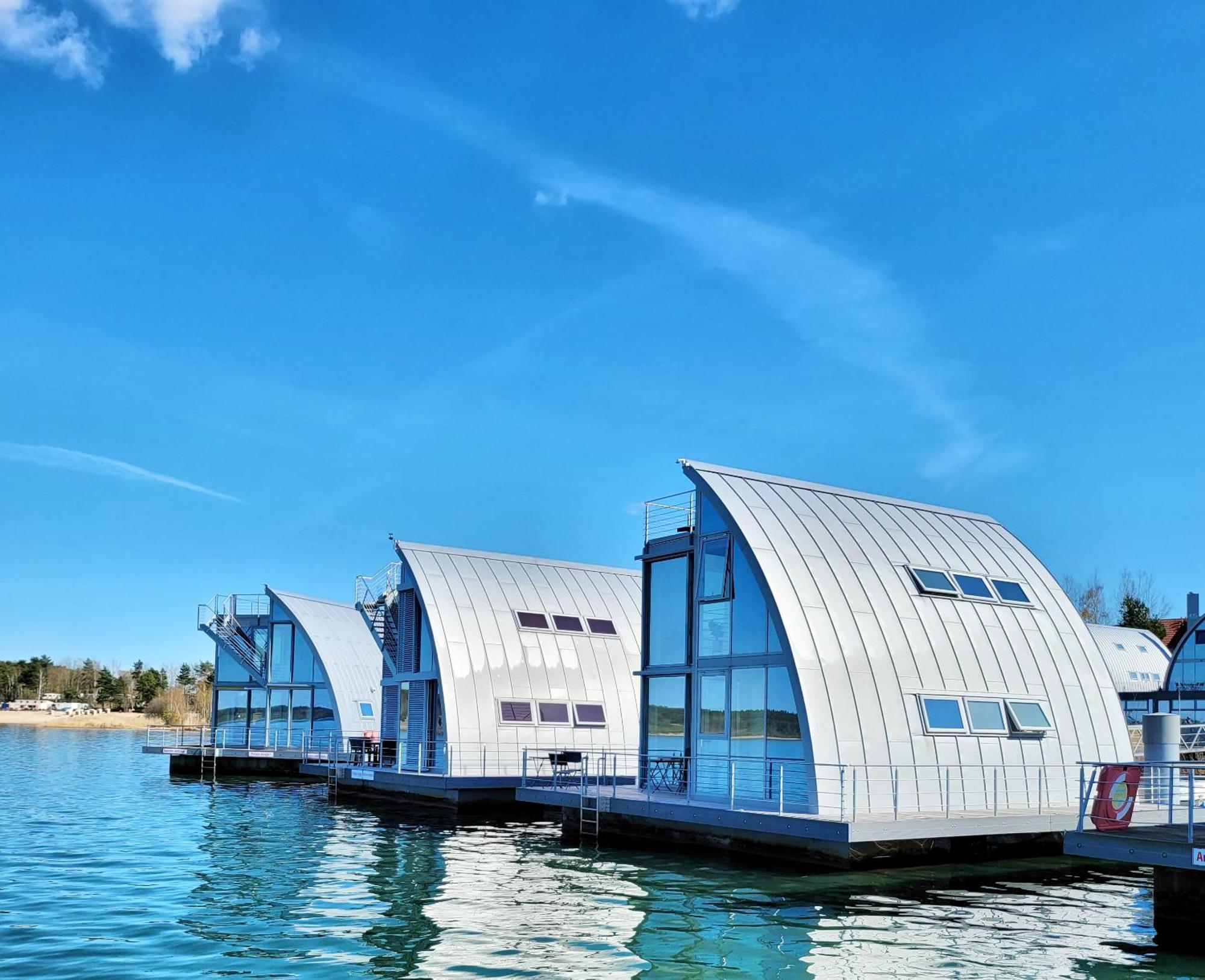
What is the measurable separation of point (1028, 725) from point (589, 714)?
15879mm

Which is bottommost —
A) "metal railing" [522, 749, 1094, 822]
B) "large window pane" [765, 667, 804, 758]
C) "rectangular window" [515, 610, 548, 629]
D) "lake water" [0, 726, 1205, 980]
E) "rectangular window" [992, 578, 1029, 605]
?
"lake water" [0, 726, 1205, 980]

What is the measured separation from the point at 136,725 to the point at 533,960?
10436 cm

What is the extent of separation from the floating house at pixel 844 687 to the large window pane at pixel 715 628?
0.16 ft

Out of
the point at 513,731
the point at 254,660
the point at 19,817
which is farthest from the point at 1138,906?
the point at 254,660

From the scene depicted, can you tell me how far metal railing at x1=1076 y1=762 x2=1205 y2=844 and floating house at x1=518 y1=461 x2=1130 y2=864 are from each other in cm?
183

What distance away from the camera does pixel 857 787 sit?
23609 mm

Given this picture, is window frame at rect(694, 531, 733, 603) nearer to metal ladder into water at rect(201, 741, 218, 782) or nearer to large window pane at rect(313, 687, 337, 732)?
large window pane at rect(313, 687, 337, 732)

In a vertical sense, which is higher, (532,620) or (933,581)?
(933,581)

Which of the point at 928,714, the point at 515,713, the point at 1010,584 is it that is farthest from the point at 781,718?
the point at 515,713

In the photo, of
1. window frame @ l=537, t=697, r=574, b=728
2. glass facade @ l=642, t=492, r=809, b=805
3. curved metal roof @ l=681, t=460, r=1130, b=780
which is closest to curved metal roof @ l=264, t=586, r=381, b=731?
window frame @ l=537, t=697, r=574, b=728

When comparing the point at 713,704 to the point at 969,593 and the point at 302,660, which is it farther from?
the point at 302,660

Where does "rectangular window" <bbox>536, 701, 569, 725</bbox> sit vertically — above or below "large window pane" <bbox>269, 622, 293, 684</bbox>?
below

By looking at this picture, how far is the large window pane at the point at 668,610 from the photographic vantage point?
28.3 metres

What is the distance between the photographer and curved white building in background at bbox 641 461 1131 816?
79.3ft
